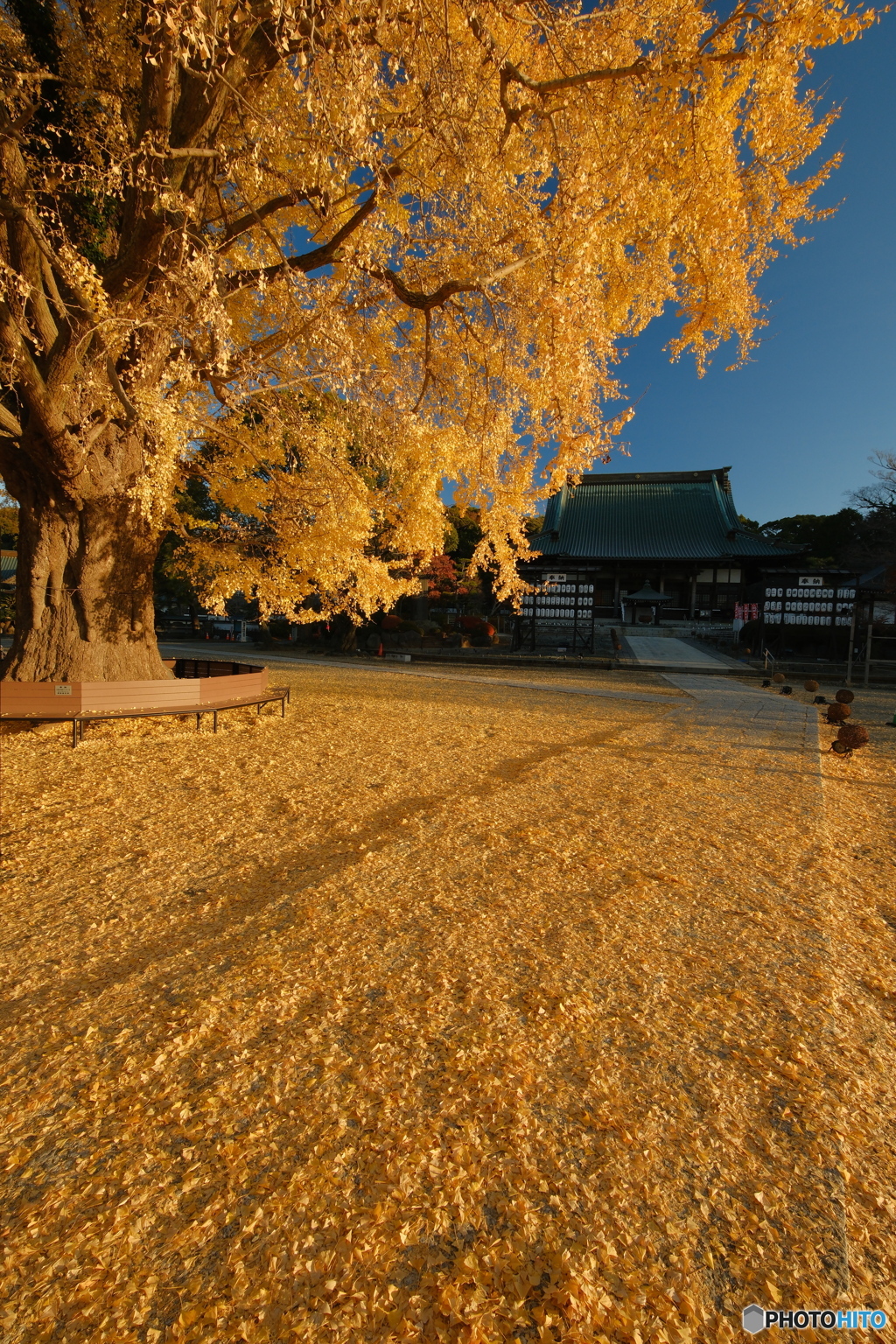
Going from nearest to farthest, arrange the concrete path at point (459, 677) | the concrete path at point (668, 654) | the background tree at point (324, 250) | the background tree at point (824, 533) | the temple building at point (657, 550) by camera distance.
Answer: the background tree at point (324, 250)
the concrete path at point (459, 677)
the concrete path at point (668, 654)
the temple building at point (657, 550)
the background tree at point (824, 533)

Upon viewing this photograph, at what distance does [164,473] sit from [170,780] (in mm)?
2852

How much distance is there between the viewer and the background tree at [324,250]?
5148 millimetres

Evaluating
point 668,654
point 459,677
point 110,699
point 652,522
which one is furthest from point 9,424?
point 652,522

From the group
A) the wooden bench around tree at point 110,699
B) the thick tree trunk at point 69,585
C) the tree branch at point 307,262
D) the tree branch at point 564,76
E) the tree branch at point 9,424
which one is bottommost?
the wooden bench around tree at point 110,699

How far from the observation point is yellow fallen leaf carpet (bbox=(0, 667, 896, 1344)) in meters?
1.41

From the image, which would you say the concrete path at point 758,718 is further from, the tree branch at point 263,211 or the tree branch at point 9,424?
the tree branch at point 9,424

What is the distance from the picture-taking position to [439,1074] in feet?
6.68

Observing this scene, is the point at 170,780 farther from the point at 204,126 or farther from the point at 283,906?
the point at 204,126

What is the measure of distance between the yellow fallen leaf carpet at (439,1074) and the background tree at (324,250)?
4023 millimetres

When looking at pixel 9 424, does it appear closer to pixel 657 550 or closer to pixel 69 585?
pixel 69 585

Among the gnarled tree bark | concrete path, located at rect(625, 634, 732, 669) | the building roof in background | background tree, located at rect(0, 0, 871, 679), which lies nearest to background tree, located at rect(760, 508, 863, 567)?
the building roof in background

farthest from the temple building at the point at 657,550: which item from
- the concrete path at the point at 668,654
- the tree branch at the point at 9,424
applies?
the tree branch at the point at 9,424

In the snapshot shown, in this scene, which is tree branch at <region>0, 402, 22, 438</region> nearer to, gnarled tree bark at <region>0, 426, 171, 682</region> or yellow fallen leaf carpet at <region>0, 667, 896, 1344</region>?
gnarled tree bark at <region>0, 426, 171, 682</region>

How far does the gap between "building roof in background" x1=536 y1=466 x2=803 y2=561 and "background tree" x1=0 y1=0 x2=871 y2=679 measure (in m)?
21.7
